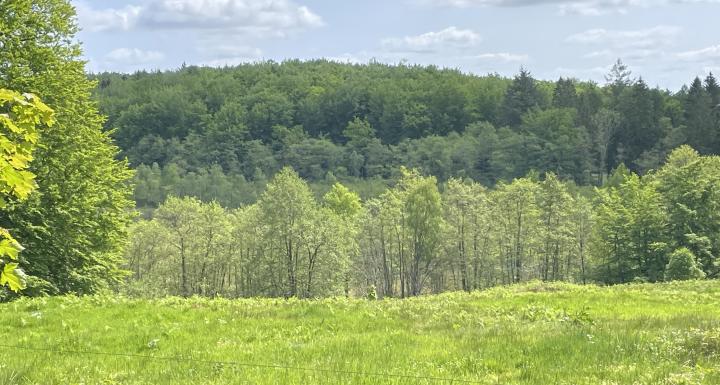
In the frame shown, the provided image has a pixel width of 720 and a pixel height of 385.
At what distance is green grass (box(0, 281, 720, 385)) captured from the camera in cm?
914

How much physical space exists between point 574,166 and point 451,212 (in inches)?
2514

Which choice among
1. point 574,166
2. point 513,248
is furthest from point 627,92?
point 513,248

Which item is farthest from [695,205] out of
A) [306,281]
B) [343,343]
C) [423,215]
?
[343,343]

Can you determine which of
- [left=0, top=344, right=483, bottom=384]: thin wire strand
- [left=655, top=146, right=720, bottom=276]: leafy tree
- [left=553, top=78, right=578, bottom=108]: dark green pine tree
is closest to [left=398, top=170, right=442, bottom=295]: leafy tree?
[left=655, top=146, right=720, bottom=276]: leafy tree

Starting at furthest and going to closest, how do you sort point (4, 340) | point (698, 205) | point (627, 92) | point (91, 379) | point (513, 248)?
1. point (627, 92)
2. point (513, 248)
3. point (698, 205)
4. point (4, 340)
5. point (91, 379)

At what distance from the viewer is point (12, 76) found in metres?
23.7

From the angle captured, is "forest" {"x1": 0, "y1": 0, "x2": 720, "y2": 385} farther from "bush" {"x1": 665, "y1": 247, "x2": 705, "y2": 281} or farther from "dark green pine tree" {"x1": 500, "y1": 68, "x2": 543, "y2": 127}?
"dark green pine tree" {"x1": 500, "y1": 68, "x2": 543, "y2": 127}

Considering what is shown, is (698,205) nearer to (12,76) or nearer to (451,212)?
(451,212)

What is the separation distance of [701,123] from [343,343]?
374ft

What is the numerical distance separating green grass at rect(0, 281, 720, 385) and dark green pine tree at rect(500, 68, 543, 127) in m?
166

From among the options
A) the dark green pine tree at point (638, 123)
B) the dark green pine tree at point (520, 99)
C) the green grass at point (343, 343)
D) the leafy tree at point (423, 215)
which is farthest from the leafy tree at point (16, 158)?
the dark green pine tree at point (520, 99)

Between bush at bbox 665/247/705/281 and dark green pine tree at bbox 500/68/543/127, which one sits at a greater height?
dark green pine tree at bbox 500/68/543/127

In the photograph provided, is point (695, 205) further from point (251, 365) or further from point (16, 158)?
point (16, 158)

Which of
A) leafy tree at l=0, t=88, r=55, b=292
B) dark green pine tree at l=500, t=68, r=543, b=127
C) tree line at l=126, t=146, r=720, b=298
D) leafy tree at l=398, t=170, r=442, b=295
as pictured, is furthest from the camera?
dark green pine tree at l=500, t=68, r=543, b=127
